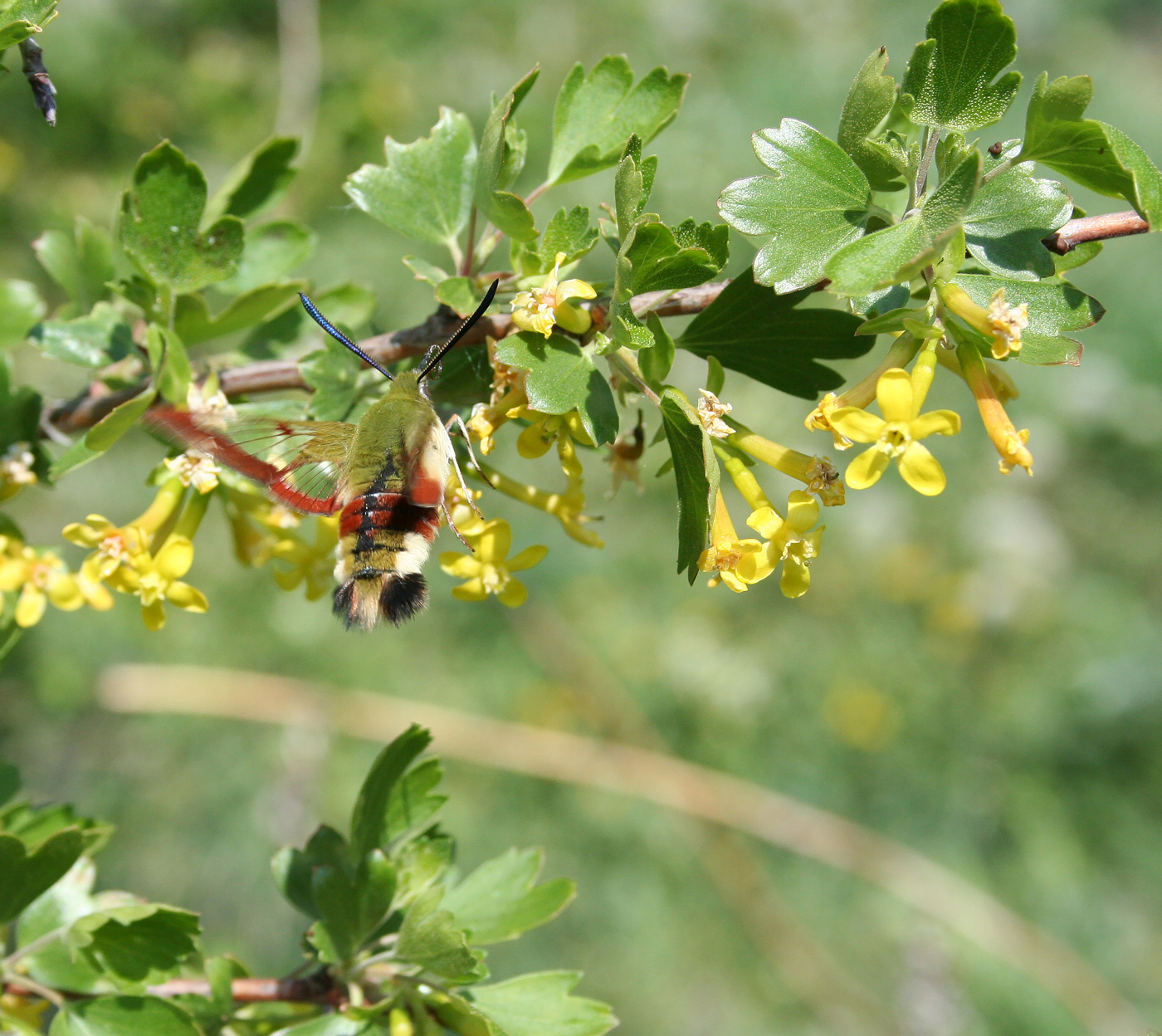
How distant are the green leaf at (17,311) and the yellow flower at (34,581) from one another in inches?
14.2

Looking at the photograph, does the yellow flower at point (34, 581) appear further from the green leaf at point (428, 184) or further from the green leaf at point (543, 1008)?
the green leaf at point (543, 1008)

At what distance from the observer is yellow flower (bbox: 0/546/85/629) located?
56.4 inches

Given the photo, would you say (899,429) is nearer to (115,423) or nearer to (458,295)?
(458,295)

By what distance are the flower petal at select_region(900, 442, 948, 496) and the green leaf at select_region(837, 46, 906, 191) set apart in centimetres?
35

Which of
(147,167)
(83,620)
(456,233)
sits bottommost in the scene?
(83,620)

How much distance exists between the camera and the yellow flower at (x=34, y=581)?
143 cm

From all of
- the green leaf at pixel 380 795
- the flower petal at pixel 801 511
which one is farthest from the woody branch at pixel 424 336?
the green leaf at pixel 380 795

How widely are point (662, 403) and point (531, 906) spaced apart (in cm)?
83

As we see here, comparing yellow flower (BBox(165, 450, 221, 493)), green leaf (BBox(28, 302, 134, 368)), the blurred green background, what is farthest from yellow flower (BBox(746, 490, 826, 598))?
the blurred green background

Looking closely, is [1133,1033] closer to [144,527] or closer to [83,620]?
[144,527]

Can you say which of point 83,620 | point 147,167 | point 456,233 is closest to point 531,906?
point 456,233

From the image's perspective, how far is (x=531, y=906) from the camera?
56.0 inches

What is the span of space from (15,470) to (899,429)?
136 centimetres

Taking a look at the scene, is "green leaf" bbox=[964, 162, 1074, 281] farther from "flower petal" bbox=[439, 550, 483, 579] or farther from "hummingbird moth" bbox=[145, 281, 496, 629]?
"flower petal" bbox=[439, 550, 483, 579]
